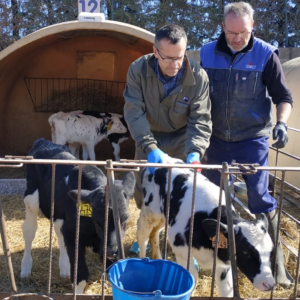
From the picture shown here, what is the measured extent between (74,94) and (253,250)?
7020 mm

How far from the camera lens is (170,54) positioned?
3.28m

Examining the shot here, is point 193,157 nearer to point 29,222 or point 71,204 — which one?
point 71,204

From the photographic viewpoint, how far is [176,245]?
131 inches

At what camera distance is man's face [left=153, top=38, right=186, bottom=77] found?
10.6ft

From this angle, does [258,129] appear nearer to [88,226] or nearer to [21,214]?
[88,226]

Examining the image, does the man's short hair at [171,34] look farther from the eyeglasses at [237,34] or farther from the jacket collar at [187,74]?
the eyeglasses at [237,34]

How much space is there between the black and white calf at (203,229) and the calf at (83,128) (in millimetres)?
4392

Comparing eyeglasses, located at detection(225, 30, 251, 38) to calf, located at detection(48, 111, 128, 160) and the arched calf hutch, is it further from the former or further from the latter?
calf, located at detection(48, 111, 128, 160)

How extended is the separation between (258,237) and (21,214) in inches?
161

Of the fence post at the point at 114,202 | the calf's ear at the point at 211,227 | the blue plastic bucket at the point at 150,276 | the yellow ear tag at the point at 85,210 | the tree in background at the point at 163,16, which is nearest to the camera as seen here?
the blue plastic bucket at the point at 150,276

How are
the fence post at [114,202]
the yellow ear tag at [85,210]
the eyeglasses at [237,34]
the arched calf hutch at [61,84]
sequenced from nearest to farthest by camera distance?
1. the fence post at [114,202]
2. the yellow ear tag at [85,210]
3. the eyeglasses at [237,34]
4. the arched calf hutch at [61,84]

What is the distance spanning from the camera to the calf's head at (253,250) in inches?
113

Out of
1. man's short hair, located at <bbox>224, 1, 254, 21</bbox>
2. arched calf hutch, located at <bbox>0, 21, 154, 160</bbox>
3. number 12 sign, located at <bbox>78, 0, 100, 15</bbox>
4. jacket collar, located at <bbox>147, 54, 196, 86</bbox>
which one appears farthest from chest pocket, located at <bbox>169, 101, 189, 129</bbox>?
arched calf hutch, located at <bbox>0, 21, 154, 160</bbox>

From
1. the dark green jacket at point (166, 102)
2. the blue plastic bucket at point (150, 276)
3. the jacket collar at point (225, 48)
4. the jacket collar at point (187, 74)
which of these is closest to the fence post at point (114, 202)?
the blue plastic bucket at point (150, 276)
